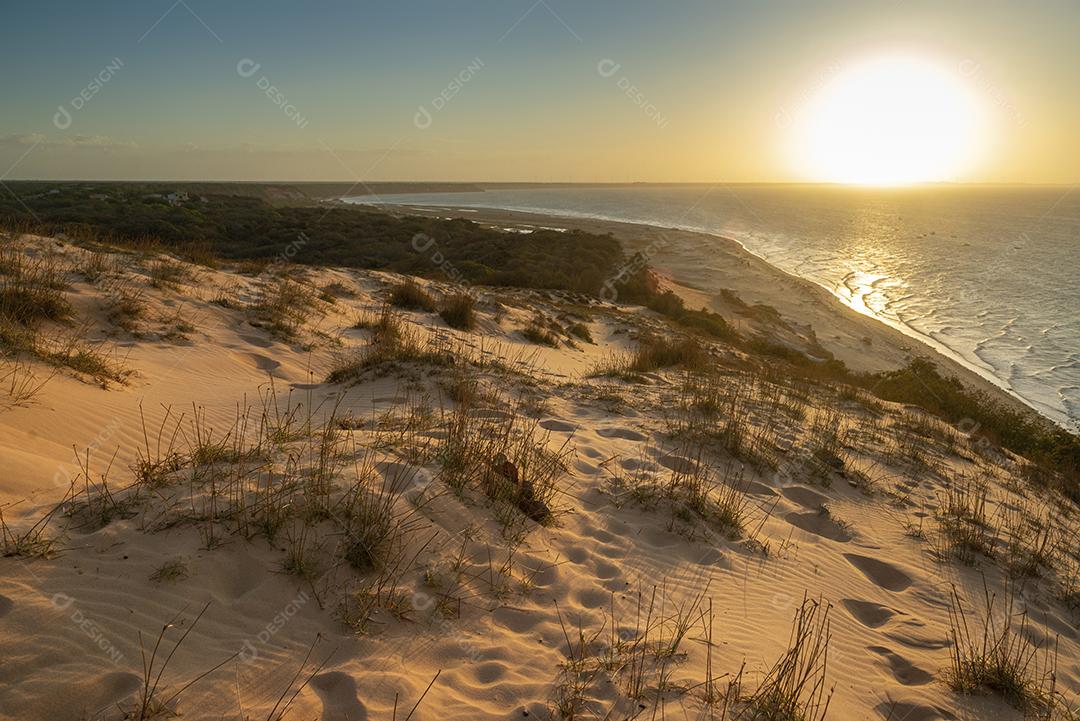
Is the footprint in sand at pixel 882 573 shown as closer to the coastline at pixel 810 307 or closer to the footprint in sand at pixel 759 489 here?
the footprint in sand at pixel 759 489

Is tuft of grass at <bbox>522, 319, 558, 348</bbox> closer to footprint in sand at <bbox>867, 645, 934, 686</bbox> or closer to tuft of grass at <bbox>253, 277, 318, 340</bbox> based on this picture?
tuft of grass at <bbox>253, 277, 318, 340</bbox>

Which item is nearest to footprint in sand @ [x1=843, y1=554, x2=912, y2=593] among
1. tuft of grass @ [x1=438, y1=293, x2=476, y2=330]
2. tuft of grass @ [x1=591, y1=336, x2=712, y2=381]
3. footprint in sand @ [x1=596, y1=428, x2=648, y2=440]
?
footprint in sand @ [x1=596, y1=428, x2=648, y2=440]

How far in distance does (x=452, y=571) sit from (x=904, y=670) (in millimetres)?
2917

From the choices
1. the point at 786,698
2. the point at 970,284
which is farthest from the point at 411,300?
the point at 970,284

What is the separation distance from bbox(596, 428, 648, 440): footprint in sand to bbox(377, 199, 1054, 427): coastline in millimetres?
13221

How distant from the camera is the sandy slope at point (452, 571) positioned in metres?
2.65

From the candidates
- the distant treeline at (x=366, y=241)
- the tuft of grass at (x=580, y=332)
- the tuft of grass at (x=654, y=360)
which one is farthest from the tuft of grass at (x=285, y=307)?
the distant treeline at (x=366, y=241)

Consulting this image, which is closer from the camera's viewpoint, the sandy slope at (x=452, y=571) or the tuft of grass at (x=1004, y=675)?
the sandy slope at (x=452, y=571)

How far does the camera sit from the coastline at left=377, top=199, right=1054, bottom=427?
2025 centimetres

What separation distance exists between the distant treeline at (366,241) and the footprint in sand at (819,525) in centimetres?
1887

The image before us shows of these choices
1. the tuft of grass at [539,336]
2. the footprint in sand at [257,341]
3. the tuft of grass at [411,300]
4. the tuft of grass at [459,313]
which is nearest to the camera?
the footprint in sand at [257,341]

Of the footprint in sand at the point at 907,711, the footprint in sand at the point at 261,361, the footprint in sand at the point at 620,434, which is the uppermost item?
the footprint in sand at the point at 261,361

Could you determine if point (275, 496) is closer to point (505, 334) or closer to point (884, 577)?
point (884, 577)

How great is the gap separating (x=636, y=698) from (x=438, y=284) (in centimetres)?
1508
